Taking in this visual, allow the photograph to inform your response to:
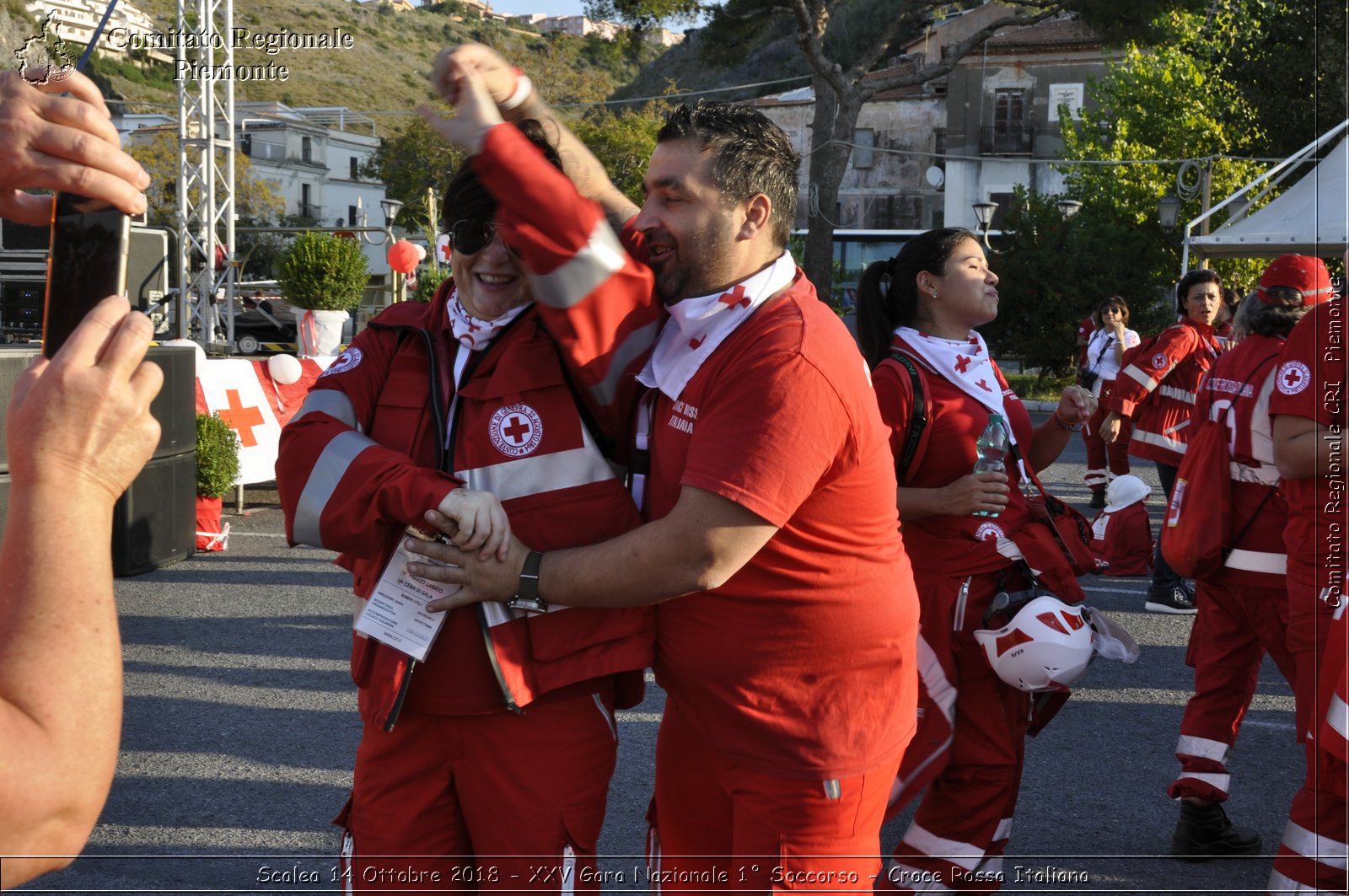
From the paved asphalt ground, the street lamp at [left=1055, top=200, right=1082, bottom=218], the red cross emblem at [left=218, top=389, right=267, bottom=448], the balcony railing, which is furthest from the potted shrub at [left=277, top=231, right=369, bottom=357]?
the balcony railing

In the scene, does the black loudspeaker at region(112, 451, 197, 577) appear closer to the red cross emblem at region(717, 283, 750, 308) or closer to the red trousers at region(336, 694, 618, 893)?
the red trousers at region(336, 694, 618, 893)

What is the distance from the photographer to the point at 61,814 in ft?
4.26

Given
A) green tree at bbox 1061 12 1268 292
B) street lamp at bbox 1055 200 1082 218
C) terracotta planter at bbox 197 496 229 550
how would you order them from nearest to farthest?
terracotta planter at bbox 197 496 229 550 → street lamp at bbox 1055 200 1082 218 → green tree at bbox 1061 12 1268 292

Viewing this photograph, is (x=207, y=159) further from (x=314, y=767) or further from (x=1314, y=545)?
(x=1314, y=545)

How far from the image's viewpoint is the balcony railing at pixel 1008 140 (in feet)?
170

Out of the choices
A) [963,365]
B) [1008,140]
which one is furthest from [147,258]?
[1008,140]

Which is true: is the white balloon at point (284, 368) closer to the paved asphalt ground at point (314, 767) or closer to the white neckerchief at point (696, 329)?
the paved asphalt ground at point (314, 767)

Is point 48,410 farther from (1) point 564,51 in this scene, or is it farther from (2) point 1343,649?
(1) point 564,51

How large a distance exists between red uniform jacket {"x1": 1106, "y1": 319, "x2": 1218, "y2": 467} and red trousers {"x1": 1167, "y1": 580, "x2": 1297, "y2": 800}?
4.08 m

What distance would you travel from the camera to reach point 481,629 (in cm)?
221

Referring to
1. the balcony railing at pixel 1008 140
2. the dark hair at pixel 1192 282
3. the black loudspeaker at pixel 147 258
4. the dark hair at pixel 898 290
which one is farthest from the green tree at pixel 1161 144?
the dark hair at pixel 898 290

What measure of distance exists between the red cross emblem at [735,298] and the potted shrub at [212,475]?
24.6 feet

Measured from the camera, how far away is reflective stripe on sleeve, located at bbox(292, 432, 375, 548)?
2.17 meters

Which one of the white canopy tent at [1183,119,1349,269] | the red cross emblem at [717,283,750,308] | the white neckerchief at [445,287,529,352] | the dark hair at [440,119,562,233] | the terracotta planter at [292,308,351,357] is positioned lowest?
the white neckerchief at [445,287,529,352]
